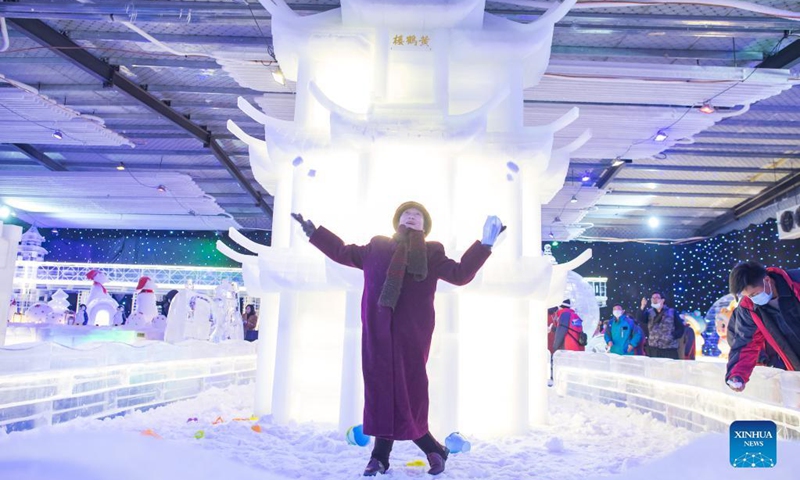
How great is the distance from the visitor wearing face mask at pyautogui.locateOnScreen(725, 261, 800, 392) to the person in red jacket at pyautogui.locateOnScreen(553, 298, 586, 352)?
622 centimetres

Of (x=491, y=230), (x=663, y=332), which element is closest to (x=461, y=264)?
(x=491, y=230)

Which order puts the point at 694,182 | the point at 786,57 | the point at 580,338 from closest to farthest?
the point at 786,57
the point at 580,338
the point at 694,182

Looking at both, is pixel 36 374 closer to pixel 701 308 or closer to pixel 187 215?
pixel 187 215

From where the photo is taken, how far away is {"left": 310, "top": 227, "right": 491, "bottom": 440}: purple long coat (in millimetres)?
3100

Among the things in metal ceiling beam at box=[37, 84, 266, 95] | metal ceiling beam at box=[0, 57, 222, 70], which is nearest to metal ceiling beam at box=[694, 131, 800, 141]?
metal ceiling beam at box=[37, 84, 266, 95]

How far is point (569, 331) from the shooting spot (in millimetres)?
9609

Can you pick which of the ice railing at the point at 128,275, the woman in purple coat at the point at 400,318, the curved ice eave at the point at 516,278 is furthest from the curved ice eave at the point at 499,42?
the ice railing at the point at 128,275

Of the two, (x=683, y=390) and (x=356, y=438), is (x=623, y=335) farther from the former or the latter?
(x=356, y=438)

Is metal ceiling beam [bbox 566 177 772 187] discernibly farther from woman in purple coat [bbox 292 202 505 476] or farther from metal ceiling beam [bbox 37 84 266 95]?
woman in purple coat [bbox 292 202 505 476]

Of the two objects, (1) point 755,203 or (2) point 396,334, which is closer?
(2) point 396,334

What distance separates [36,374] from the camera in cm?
366

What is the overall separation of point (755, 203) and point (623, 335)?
7737 mm

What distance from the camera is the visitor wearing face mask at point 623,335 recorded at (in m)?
9.41

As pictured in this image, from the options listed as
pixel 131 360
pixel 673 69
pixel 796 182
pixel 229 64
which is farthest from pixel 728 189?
pixel 131 360
